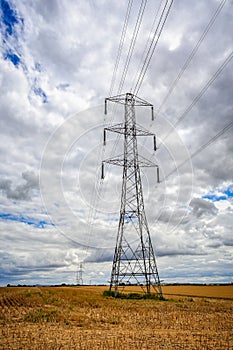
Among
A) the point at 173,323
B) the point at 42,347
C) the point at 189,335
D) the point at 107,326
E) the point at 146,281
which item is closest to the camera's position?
the point at 42,347

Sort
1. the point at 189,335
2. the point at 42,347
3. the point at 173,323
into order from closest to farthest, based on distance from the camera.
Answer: the point at 42,347, the point at 189,335, the point at 173,323

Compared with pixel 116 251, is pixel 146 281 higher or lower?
lower

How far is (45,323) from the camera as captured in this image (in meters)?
20.7

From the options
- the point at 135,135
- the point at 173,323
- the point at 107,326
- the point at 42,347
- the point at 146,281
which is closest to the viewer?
the point at 42,347

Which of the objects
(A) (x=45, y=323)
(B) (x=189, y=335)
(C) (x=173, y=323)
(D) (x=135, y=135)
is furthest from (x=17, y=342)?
(D) (x=135, y=135)

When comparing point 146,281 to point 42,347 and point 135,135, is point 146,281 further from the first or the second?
point 42,347

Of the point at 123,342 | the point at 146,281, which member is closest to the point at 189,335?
the point at 123,342

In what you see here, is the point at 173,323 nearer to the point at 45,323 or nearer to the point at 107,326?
the point at 107,326

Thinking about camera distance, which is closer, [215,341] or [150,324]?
[215,341]

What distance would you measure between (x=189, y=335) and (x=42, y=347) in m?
7.69

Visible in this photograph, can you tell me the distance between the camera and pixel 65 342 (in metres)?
14.8

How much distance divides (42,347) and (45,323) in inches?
294

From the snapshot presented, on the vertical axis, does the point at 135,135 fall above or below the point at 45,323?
above

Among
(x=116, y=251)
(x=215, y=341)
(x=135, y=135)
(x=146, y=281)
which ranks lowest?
(x=215, y=341)
